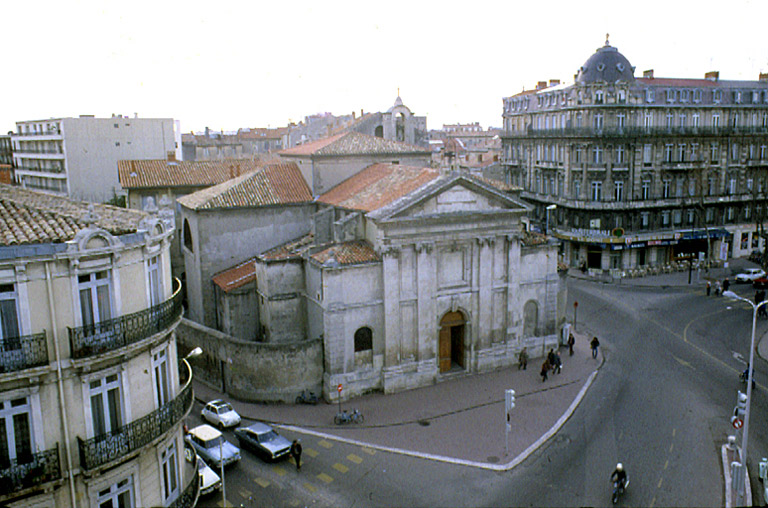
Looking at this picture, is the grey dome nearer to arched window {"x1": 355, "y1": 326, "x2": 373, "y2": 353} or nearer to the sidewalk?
the sidewalk

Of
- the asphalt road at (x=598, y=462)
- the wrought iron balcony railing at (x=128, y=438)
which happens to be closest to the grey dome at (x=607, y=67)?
the asphalt road at (x=598, y=462)

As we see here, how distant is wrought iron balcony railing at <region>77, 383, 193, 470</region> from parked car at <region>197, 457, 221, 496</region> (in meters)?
5.98

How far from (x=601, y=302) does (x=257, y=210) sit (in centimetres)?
2662

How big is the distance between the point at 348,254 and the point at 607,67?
34.3 meters

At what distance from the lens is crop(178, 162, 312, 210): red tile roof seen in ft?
122

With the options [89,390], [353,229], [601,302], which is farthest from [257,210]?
[601,302]

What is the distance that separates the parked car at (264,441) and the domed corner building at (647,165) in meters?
37.0

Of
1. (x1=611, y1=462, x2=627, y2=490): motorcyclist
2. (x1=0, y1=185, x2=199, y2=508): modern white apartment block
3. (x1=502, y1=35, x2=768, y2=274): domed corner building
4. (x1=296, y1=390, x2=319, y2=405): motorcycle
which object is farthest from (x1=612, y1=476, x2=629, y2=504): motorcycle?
(x1=502, y1=35, x2=768, y2=274): domed corner building

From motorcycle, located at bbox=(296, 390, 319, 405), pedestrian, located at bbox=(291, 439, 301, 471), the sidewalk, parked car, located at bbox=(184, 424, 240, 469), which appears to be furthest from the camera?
motorcycle, located at bbox=(296, 390, 319, 405)

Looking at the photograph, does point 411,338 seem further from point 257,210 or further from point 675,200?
point 675,200

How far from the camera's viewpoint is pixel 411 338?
3238 centimetres

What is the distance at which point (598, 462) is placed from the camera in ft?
81.1

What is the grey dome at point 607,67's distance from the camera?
52.9 metres

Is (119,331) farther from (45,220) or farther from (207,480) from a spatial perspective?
(207,480)
